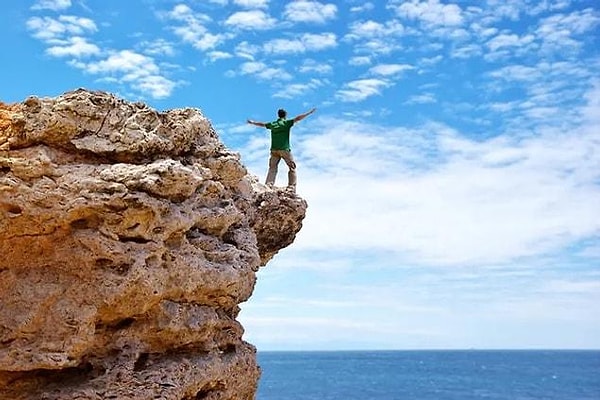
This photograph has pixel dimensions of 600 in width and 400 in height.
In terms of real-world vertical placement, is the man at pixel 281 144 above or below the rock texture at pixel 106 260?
above

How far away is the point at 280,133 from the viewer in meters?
13.8

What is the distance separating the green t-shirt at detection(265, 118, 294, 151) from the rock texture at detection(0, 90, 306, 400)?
4215 mm

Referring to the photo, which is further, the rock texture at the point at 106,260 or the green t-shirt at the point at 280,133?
the green t-shirt at the point at 280,133

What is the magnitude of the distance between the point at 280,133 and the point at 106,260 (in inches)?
231

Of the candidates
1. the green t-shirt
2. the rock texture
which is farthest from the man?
the rock texture

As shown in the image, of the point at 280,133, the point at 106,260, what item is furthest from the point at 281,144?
the point at 106,260

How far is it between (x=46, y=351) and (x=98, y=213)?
1.52 m

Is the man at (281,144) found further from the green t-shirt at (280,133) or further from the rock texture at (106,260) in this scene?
the rock texture at (106,260)

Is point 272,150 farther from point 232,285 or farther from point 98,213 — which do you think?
point 98,213

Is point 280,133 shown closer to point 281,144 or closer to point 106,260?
point 281,144

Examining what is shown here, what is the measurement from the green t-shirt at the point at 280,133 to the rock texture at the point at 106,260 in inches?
166

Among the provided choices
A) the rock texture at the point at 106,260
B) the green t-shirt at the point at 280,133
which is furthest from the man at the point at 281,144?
the rock texture at the point at 106,260

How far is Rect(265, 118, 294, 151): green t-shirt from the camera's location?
45.2ft

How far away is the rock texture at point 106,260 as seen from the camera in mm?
8305
